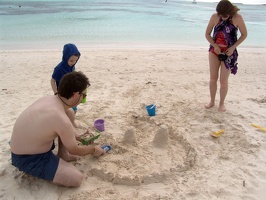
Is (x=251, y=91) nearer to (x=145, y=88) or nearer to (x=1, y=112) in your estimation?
(x=145, y=88)

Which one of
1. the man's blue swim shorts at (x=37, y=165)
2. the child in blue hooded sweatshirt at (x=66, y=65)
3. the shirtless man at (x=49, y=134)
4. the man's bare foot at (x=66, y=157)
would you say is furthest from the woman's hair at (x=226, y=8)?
the man's blue swim shorts at (x=37, y=165)

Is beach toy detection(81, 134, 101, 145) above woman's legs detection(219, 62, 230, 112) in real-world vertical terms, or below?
below

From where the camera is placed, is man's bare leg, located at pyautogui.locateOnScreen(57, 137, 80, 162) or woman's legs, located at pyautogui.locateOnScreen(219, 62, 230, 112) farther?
woman's legs, located at pyautogui.locateOnScreen(219, 62, 230, 112)

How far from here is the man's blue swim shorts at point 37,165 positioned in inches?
99.0

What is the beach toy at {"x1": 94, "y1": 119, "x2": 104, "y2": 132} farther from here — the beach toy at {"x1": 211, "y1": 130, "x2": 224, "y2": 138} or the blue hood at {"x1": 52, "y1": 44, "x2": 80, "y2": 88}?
the beach toy at {"x1": 211, "y1": 130, "x2": 224, "y2": 138}

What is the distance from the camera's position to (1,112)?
420 cm

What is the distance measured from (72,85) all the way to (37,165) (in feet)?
2.86

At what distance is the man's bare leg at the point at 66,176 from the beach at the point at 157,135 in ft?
0.27

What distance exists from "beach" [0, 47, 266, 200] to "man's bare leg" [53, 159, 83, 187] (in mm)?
82

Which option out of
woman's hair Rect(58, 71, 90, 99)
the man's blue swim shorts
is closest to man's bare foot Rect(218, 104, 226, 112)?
woman's hair Rect(58, 71, 90, 99)

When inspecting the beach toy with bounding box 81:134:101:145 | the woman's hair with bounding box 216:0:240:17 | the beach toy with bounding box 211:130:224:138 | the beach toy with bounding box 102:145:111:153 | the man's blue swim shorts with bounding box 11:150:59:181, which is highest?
the woman's hair with bounding box 216:0:240:17

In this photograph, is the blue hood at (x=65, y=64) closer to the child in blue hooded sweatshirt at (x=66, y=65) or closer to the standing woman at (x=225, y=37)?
the child in blue hooded sweatshirt at (x=66, y=65)

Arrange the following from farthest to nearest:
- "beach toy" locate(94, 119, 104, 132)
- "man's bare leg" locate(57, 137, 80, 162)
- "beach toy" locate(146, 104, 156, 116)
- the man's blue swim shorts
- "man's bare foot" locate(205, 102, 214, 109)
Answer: "man's bare foot" locate(205, 102, 214, 109) < "beach toy" locate(146, 104, 156, 116) < "beach toy" locate(94, 119, 104, 132) < "man's bare leg" locate(57, 137, 80, 162) < the man's blue swim shorts

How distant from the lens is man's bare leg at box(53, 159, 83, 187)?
2549 millimetres
